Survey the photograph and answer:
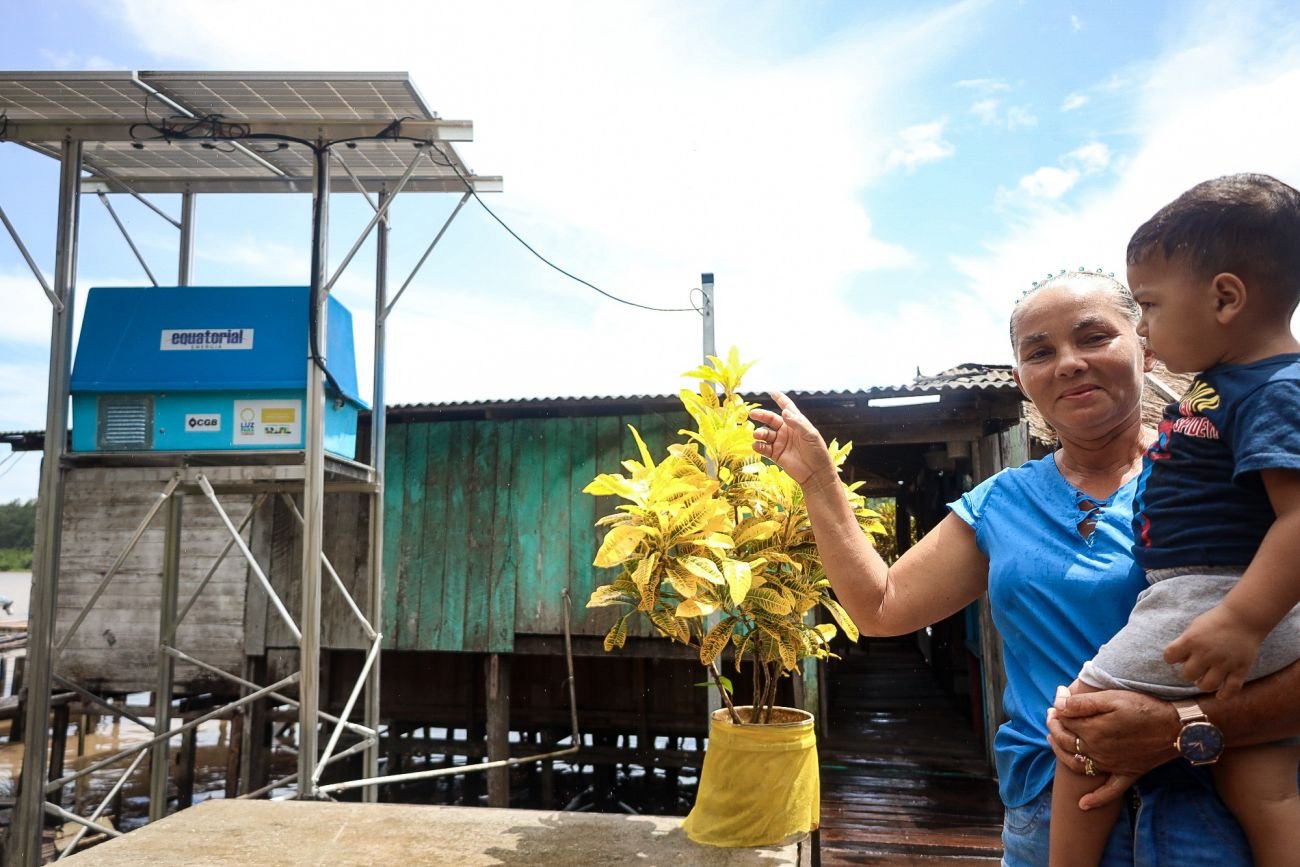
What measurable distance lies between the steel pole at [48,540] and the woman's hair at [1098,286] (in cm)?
575

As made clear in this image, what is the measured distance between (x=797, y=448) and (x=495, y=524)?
719 cm

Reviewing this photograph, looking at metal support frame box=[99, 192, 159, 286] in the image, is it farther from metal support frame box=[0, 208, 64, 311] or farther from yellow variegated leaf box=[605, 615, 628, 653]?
yellow variegated leaf box=[605, 615, 628, 653]

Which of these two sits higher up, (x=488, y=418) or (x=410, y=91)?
(x=410, y=91)

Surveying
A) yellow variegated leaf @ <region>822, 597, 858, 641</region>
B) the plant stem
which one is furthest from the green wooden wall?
yellow variegated leaf @ <region>822, 597, 858, 641</region>

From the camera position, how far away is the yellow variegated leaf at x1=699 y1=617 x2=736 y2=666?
2697 mm

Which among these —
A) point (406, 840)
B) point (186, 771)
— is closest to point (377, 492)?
point (406, 840)

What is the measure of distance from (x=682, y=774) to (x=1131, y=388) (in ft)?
38.6

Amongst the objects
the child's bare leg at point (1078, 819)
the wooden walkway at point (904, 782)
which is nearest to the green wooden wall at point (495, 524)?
the wooden walkway at point (904, 782)

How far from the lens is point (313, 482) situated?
5.16 m

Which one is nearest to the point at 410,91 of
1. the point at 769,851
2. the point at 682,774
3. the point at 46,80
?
the point at 46,80

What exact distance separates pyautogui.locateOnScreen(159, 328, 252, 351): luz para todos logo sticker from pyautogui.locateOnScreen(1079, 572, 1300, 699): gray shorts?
5275 mm

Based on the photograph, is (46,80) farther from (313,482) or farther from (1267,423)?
(1267,423)

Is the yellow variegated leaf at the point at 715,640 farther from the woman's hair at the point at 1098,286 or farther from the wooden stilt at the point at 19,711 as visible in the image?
the wooden stilt at the point at 19,711

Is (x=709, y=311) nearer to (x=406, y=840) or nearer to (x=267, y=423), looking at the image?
(x=267, y=423)
